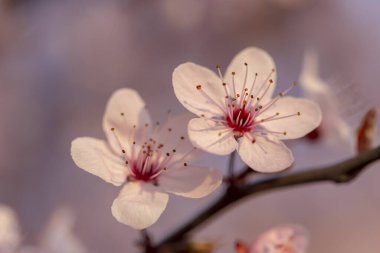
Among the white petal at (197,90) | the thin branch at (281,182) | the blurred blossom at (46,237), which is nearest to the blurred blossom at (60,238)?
the blurred blossom at (46,237)

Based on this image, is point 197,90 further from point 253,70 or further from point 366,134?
point 366,134

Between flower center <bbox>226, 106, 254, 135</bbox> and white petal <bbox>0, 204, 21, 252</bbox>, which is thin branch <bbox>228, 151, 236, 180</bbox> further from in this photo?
white petal <bbox>0, 204, 21, 252</bbox>

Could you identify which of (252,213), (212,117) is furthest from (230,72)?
(252,213)

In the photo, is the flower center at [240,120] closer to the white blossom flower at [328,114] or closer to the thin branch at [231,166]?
the thin branch at [231,166]

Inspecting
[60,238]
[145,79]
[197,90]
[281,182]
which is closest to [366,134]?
[281,182]

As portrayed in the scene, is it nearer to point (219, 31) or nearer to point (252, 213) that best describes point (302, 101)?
point (252, 213)

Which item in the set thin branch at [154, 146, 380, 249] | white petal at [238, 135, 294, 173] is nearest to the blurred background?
thin branch at [154, 146, 380, 249]
